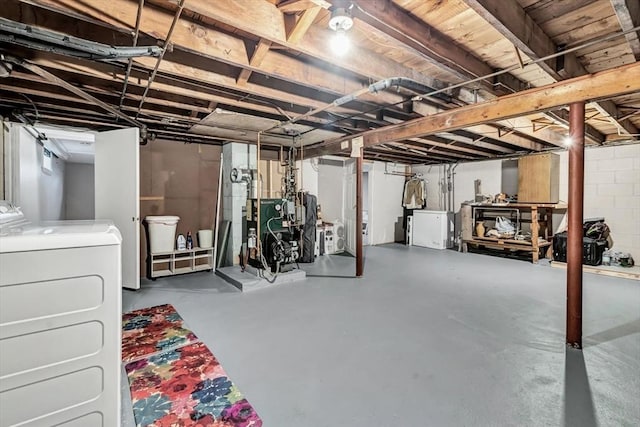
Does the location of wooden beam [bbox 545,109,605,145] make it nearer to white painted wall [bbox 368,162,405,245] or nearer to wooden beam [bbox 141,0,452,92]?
wooden beam [bbox 141,0,452,92]

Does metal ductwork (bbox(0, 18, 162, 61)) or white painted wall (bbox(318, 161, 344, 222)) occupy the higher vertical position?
metal ductwork (bbox(0, 18, 162, 61))

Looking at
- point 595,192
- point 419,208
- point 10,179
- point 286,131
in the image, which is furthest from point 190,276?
point 595,192

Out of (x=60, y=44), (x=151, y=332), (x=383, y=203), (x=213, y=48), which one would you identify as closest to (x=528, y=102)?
(x=213, y=48)

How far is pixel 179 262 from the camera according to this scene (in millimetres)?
5211

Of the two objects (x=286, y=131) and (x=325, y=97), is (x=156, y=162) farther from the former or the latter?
(x=325, y=97)

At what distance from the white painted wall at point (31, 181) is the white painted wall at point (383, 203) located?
6606 mm

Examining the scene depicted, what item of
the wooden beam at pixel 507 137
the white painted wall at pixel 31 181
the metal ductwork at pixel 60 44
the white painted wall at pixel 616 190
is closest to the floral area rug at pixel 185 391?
the metal ductwork at pixel 60 44

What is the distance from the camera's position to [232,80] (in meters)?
2.73

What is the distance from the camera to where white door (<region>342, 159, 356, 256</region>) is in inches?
254

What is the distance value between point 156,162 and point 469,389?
523cm

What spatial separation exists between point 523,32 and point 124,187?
14.9 feet

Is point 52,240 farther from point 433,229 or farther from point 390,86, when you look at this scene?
point 433,229

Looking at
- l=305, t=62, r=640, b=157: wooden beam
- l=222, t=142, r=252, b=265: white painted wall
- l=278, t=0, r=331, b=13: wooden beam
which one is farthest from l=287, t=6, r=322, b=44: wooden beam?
l=222, t=142, r=252, b=265: white painted wall

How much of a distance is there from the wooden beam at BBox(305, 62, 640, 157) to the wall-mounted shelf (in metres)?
3.55
